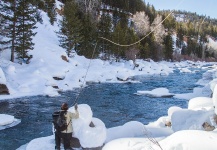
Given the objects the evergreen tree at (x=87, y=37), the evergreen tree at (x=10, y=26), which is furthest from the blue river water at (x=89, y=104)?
the evergreen tree at (x=87, y=37)

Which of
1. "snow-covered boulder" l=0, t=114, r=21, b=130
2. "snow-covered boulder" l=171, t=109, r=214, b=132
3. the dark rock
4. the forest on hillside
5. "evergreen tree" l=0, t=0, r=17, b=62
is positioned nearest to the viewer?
"snow-covered boulder" l=171, t=109, r=214, b=132

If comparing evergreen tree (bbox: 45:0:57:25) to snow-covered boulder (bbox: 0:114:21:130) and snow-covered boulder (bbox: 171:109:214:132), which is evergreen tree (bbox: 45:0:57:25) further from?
snow-covered boulder (bbox: 171:109:214:132)

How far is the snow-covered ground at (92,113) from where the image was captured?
17.7 feet

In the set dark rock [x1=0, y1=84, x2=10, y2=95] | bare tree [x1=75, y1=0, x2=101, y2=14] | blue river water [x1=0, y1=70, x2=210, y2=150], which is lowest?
blue river water [x1=0, y1=70, x2=210, y2=150]

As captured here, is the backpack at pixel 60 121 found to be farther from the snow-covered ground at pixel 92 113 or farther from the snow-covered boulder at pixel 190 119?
the snow-covered boulder at pixel 190 119

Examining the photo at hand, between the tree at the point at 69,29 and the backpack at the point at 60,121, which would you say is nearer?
the backpack at the point at 60,121

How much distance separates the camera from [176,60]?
9094 centimetres

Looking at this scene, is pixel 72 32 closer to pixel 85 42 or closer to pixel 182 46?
pixel 85 42

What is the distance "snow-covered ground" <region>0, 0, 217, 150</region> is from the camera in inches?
213

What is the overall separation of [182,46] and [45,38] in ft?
262

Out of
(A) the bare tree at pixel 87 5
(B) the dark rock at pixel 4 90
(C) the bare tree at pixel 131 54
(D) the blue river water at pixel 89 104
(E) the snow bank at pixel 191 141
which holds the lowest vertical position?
(D) the blue river water at pixel 89 104

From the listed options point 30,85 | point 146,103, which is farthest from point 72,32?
point 146,103

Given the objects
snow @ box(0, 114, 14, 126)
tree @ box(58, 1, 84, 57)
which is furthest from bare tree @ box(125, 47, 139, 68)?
snow @ box(0, 114, 14, 126)

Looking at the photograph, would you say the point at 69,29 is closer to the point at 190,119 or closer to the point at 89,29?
the point at 89,29
